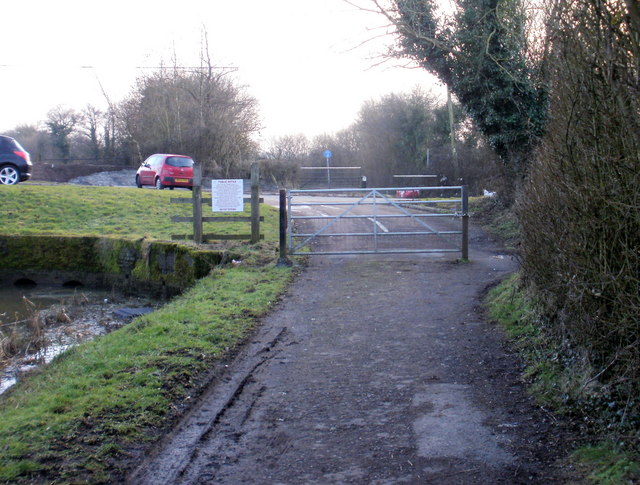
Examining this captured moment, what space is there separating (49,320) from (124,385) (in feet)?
20.6

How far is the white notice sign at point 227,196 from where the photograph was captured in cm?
1434

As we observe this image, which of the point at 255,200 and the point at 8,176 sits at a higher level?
the point at 8,176

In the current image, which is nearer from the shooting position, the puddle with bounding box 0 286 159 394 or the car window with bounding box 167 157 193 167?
the puddle with bounding box 0 286 159 394

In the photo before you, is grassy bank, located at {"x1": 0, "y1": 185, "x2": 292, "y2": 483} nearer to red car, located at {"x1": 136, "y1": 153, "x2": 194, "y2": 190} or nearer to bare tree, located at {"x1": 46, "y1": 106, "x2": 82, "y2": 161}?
red car, located at {"x1": 136, "y1": 153, "x2": 194, "y2": 190}

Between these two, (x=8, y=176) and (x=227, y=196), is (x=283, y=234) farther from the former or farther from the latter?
(x=8, y=176)

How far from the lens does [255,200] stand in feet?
46.3

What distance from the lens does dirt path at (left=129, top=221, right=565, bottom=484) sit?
4477mm

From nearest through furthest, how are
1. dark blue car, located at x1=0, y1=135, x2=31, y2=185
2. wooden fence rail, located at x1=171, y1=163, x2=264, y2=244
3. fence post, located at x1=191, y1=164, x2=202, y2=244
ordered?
wooden fence rail, located at x1=171, y1=163, x2=264, y2=244 < fence post, located at x1=191, y1=164, x2=202, y2=244 < dark blue car, located at x1=0, y1=135, x2=31, y2=185

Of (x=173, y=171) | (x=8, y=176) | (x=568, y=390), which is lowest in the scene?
(x=568, y=390)

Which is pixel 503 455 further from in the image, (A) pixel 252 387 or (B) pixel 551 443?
(A) pixel 252 387

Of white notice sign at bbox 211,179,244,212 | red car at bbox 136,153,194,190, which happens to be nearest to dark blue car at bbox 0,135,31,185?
red car at bbox 136,153,194,190

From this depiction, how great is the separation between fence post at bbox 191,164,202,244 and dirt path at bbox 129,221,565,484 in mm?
5719

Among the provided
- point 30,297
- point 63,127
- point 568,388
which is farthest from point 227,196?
point 63,127

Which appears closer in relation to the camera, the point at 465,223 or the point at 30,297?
the point at 465,223
